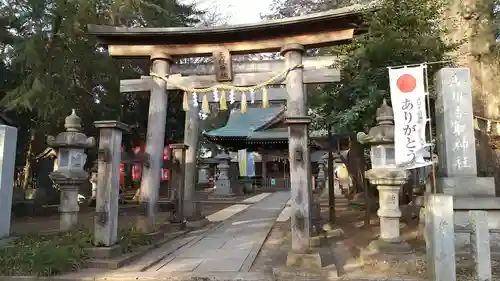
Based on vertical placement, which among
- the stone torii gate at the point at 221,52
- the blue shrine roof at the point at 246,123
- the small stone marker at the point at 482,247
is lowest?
the small stone marker at the point at 482,247

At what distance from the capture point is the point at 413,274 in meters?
6.22

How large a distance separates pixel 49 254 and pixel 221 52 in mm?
Result: 5793

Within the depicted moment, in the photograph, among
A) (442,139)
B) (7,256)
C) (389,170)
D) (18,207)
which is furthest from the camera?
(18,207)

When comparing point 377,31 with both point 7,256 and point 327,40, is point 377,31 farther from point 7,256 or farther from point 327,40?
point 7,256

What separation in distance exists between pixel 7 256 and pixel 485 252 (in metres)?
7.51

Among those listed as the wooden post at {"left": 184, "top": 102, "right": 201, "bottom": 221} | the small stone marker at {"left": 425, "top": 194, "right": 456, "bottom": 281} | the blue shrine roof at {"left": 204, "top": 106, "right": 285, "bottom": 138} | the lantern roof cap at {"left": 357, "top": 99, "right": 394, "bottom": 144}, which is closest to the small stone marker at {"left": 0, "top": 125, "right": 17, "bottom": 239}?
the wooden post at {"left": 184, "top": 102, "right": 201, "bottom": 221}

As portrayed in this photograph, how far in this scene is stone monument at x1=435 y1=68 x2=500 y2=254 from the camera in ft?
23.7

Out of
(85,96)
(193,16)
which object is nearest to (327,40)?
(85,96)

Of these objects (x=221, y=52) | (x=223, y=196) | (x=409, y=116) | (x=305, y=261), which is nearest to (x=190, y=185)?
(x=221, y=52)

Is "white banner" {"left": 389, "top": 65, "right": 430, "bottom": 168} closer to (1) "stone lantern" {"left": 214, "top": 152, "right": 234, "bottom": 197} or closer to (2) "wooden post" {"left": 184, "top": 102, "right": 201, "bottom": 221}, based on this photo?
(2) "wooden post" {"left": 184, "top": 102, "right": 201, "bottom": 221}

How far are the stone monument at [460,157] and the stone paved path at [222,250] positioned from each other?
3.95 metres

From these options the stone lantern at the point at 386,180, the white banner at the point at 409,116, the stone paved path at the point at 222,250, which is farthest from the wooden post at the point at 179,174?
the white banner at the point at 409,116

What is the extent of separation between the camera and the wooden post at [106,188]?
6930 mm

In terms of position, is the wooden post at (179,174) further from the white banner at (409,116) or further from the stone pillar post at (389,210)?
the white banner at (409,116)
